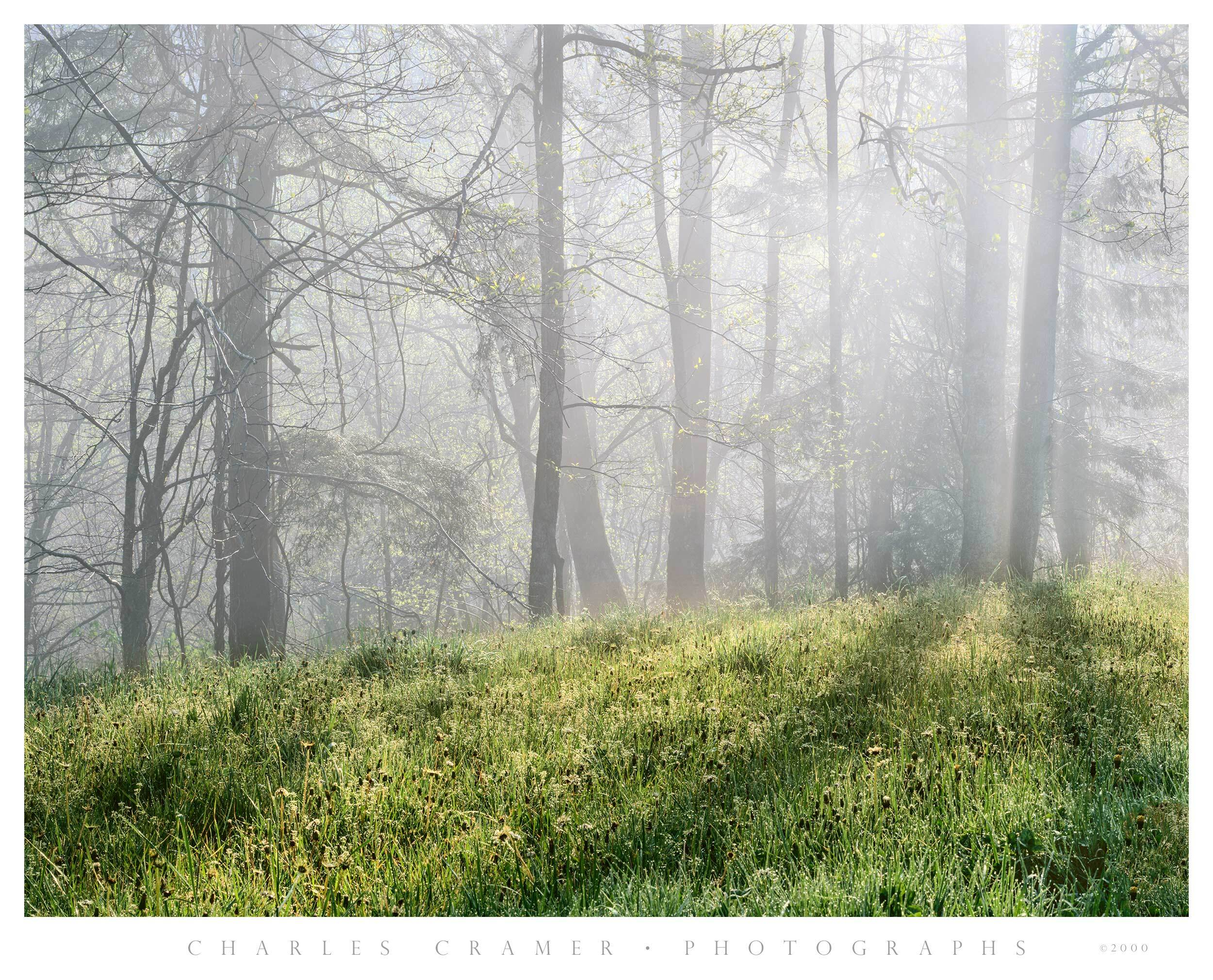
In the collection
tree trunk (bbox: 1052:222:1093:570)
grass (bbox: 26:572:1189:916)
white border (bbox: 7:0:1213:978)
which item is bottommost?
white border (bbox: 7:0:1213:978)

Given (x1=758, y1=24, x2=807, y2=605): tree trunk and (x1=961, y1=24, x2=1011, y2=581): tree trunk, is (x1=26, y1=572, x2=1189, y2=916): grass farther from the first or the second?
(x1=758, y1=24, x2=807, y2=605): tree trunk

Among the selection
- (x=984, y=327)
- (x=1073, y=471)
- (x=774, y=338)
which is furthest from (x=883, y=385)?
(x=984, y=327)

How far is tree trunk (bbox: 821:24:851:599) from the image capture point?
9.33 metres

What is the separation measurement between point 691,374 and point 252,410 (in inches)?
221

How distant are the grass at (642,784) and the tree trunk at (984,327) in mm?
3969

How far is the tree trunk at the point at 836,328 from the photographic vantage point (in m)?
9.33

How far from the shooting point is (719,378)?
19.3 m

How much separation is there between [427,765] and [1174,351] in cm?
1393

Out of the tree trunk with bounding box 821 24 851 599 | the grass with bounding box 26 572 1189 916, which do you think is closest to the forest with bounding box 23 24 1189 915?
the grass with bounding box 26 572 1189 916

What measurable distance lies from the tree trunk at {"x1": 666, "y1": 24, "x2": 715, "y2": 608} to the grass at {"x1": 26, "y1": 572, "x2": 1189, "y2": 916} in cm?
506
